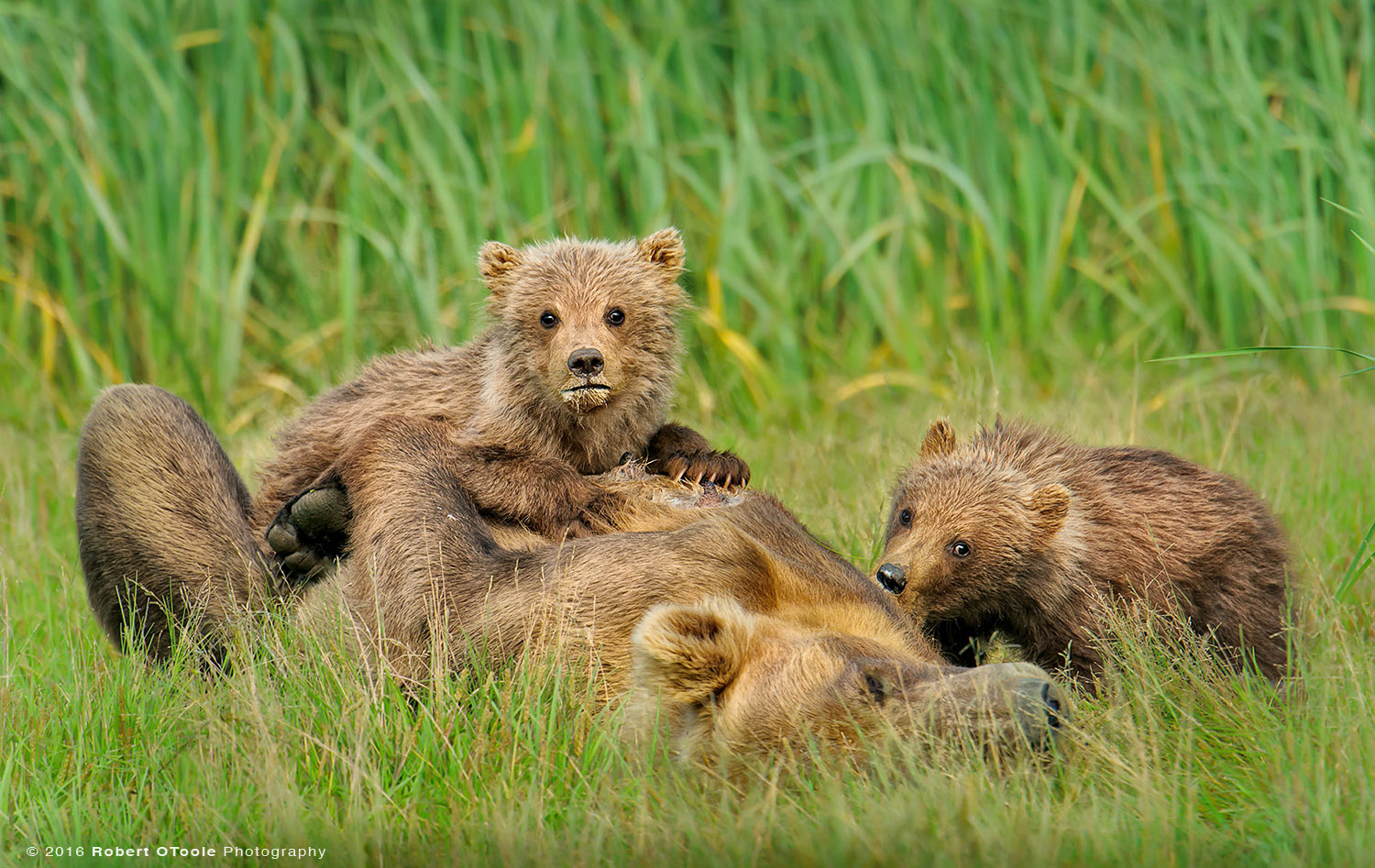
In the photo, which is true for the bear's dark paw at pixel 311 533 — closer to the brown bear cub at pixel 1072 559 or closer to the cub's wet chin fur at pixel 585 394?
the cub's wet chin fur at pixel 585 394

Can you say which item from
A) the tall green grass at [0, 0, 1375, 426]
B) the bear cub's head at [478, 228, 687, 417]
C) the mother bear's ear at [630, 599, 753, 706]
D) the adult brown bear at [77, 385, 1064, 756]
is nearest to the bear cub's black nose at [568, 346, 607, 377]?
the bear cub's head at [478, 228, 687, 417]

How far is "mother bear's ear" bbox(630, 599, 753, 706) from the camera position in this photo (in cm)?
310

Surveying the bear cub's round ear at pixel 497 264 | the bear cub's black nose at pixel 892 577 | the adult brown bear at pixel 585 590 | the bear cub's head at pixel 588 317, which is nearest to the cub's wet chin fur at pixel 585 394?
the bear cub's head at pixel 588 317

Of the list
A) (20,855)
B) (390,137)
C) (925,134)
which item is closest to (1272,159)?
(925,134)

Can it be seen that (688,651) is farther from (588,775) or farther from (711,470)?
(711,470)

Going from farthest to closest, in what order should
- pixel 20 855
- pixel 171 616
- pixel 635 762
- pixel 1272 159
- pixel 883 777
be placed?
pixel 1272 159 → pixel 171 616 → pixel 635 762 → pixel 20 855 → pixel 883 777

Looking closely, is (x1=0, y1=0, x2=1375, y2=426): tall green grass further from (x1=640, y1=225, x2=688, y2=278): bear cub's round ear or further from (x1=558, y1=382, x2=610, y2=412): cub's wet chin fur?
(x1=558, y1=382, x2=610, y2=412): cub's wet chin fur

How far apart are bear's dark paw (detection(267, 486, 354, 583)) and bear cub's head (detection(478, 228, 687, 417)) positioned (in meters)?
0.87

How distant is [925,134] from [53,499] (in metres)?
5.61

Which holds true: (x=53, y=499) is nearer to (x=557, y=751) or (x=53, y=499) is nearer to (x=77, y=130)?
(x=77, y=130)

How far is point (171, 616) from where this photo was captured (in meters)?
4.31

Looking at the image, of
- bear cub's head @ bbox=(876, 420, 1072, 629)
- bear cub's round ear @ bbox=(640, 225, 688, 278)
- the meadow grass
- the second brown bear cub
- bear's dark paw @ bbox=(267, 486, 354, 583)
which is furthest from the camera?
bear cub's round ear @ bbox=(640, 225, 688, 278)

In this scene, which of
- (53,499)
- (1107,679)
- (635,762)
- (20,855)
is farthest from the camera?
(53,499)

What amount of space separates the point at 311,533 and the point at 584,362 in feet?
3.46
